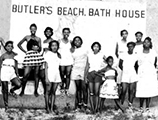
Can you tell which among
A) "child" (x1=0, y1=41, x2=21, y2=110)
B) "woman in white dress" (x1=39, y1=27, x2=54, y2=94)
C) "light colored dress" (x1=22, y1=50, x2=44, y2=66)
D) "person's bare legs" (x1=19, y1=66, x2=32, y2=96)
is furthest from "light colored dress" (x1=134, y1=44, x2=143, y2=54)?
"child" (x1=0, y1=41, x2=21, y2=110)

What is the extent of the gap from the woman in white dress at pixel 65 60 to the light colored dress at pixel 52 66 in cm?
11

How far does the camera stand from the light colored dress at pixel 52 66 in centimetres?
764

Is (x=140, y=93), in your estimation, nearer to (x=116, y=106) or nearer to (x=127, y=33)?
(x=116, y=106)

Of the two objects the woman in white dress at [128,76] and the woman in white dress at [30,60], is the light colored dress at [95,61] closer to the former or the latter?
→ the woman in white dress at [128,76]

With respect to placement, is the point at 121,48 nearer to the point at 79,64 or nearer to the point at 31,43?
the point at 79,64

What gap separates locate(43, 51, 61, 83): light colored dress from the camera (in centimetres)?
764

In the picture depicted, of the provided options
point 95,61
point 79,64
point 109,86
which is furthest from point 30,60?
point 109,86

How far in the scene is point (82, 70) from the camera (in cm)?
768

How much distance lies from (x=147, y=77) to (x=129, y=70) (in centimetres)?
45

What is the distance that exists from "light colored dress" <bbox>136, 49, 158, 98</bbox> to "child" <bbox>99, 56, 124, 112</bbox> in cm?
55

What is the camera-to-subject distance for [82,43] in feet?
25.4

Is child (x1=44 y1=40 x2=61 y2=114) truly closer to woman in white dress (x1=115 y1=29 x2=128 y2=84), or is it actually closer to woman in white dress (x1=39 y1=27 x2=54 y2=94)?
woman in white dress (x1=39 y1=27 x2=54 y2=94)

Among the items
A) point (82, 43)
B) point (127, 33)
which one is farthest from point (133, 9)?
point (82, 43)

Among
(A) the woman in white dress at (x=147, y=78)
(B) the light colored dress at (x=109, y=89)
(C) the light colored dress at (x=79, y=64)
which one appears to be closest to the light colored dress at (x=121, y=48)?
(A) the woman in white dress at (x=147, y=78)
